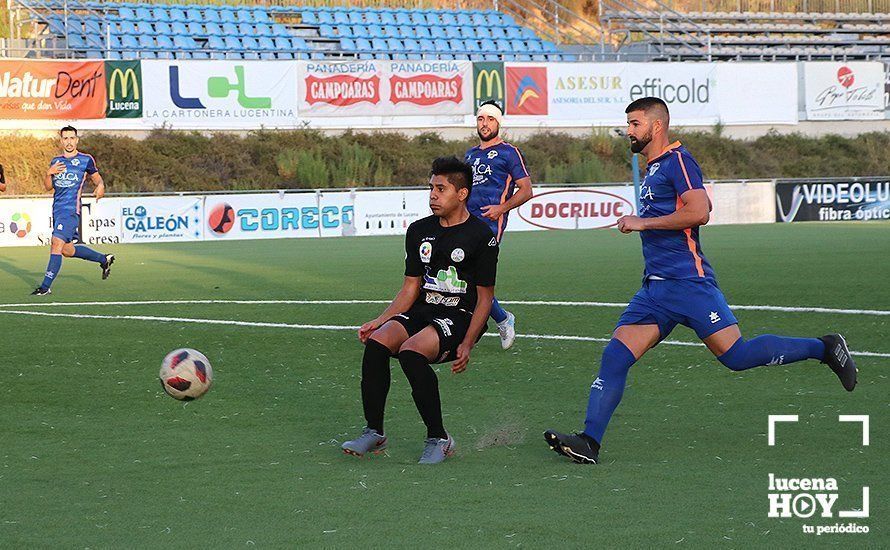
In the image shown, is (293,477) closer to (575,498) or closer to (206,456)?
(206,456)

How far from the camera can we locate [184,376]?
6.88m

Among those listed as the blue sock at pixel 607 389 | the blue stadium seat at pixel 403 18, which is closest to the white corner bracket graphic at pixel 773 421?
the blue sock at pixel 607 389

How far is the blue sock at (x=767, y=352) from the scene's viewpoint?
Result: 6297mm

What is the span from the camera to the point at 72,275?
1961cm

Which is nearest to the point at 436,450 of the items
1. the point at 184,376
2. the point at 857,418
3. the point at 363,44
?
the point at 184,376

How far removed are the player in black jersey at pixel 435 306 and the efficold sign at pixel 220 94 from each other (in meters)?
32.9

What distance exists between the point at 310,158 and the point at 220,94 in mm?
3538

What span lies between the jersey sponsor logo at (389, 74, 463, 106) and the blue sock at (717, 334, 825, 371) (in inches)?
1389

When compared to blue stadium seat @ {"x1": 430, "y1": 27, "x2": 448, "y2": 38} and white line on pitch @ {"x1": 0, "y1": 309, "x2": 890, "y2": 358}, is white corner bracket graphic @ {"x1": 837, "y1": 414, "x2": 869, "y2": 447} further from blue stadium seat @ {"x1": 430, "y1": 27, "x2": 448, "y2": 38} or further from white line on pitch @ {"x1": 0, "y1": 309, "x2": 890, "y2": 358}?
blue stadium seat @ {"x1": 430, "y1": 27, "x2": 448, "y2": 38}

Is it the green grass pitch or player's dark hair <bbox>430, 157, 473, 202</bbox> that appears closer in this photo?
the green grass pitch

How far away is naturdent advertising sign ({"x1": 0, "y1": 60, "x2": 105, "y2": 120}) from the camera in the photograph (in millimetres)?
37000

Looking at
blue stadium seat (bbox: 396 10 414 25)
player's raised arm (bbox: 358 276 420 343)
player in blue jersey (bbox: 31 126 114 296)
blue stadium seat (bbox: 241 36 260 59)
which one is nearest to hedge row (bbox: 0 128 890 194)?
blue stadium seat (bbox: 241 36 260 59)

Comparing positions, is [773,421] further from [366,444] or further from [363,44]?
[363,44]

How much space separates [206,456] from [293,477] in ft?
2.30
